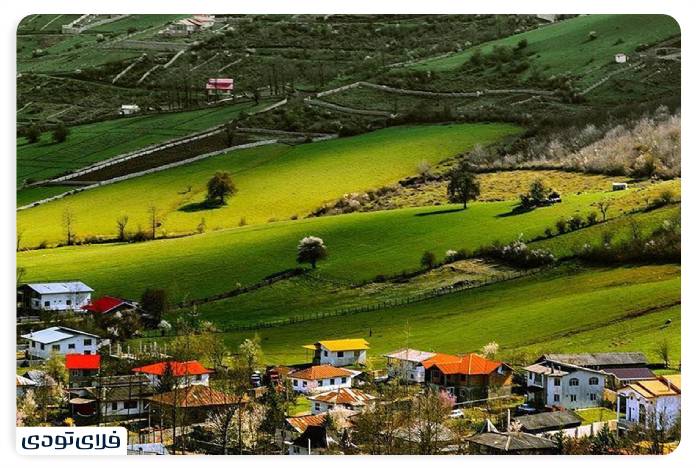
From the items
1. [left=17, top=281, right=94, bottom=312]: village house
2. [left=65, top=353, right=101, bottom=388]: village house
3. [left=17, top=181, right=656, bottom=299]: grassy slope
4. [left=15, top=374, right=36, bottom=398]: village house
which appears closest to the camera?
[left=15, top=374, right=36, bottom=398]: village house

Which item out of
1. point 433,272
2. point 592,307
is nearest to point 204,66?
point 433,272

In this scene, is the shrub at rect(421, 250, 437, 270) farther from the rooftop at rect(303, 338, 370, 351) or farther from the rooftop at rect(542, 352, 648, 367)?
the rooftop at rect(542, 352, 648, 367)

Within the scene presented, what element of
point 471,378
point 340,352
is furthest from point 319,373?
point 471,378

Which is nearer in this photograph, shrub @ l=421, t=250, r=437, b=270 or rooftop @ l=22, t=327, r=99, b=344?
rooftop @ l=22, t=327, r=99, b=344

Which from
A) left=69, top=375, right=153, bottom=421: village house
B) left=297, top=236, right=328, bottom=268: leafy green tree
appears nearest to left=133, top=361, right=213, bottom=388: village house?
left=69, top=375, right=153, bottom=421: village house

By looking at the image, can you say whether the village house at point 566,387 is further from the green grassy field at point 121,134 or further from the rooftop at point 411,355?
the green grassy field at point 121,134

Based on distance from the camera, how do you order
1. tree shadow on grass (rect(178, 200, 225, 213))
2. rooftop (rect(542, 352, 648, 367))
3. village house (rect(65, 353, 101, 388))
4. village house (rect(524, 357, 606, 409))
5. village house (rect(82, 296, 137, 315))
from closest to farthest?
village house (rect(524, 357, 606, 409)) < village house (rect(65, 353, 101, 388)) < rooftop (rect(542, 352, 648, 367)) < village house (rect(82, 296, 137, 315)) < tree shadow on grass (rect(178, 200, 225, 213))

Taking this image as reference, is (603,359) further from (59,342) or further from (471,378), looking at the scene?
(59,342)
